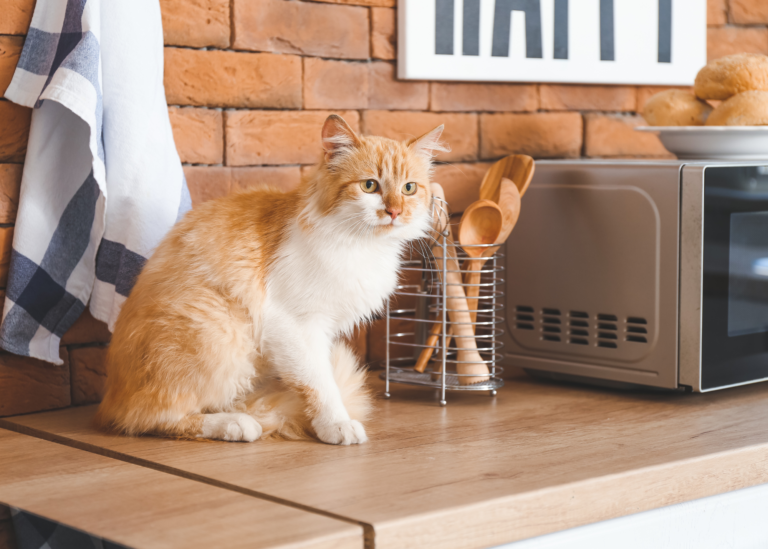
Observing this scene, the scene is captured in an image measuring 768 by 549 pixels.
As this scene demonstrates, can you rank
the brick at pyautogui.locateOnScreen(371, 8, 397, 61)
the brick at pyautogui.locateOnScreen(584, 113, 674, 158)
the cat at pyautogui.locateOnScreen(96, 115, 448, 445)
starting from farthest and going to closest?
the brick at pyautogui.locateOnScreen(584, 113, 674, 158)
the brick at pyautogui.locateOnScreen(371, 8, 397, 61)
the cat at pyautogui.locateOnScreen(96, 115, 448, 445)

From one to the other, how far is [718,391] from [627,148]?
2.18 feet

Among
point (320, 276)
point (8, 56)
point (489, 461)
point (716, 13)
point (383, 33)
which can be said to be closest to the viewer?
point (489, 461)

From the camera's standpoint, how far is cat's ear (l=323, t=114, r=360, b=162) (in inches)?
42.2

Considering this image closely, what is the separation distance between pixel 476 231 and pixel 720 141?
45cm

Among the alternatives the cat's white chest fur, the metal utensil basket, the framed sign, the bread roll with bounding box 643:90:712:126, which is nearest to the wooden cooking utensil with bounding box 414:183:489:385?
the metal utensil basket

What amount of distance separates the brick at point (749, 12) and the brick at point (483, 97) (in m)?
0.59

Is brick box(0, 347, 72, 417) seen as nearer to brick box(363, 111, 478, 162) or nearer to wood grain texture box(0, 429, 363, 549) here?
wood grain texture box(0, 429, 363, 549)

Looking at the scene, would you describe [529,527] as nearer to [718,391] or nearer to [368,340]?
[718,391]

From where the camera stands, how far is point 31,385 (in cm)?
126

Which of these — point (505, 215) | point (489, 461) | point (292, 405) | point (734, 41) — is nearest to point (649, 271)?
point (505, 215)

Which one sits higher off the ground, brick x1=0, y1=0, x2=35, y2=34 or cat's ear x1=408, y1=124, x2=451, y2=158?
brick x1=0, y1=0, x2=35, y2=34

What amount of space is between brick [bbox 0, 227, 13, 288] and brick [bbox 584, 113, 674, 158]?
1.14 metres

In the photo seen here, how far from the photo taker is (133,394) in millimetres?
1064

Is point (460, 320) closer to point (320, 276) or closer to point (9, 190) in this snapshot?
point (320, 276)
